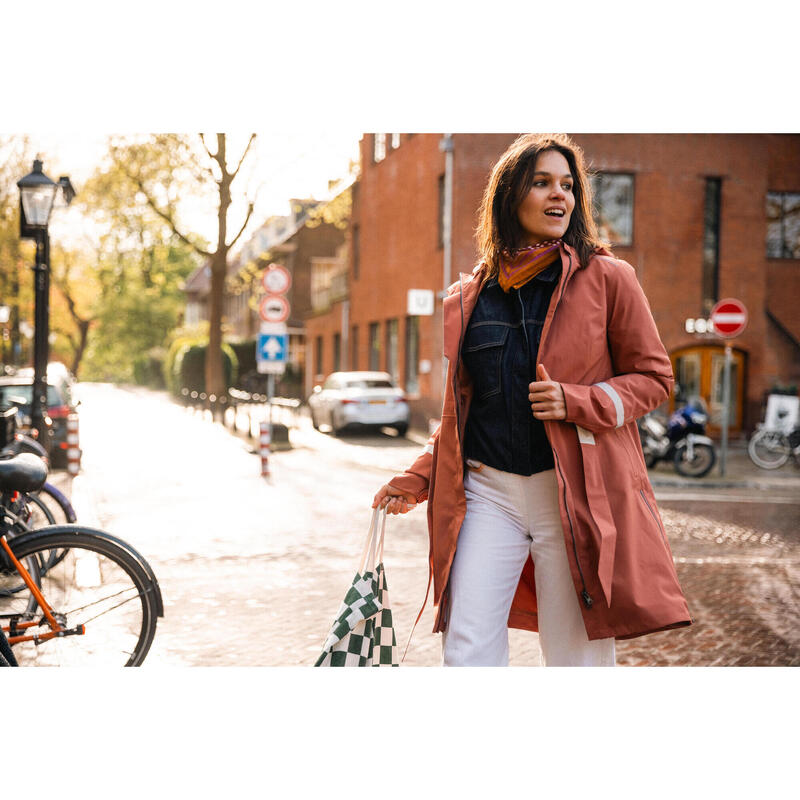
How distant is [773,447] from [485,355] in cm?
1390

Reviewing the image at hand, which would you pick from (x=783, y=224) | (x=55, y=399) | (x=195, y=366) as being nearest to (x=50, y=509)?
(x=55, y=399)

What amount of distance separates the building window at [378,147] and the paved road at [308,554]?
1372 cm

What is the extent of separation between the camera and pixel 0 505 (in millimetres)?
4320

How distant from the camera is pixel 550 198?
9.21ft

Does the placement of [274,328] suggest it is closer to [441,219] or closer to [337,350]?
[441,219]

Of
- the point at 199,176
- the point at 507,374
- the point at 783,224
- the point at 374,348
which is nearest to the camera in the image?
the point at 507,374

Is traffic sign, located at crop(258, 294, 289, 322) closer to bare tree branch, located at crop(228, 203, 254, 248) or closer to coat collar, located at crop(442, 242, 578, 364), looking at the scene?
bare tree branch, located at crop(228, 203, 254, 248)

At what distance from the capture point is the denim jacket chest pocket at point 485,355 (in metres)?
2.76

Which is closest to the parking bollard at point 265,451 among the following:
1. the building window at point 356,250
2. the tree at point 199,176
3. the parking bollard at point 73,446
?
the parking bollard at point 73,446

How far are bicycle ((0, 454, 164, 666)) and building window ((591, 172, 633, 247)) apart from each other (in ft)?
60.7
